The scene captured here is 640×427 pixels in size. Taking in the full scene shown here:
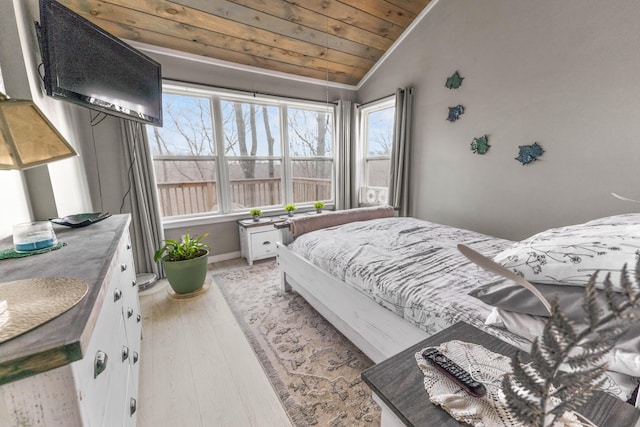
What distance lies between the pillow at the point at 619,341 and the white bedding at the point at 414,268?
0.10 feet

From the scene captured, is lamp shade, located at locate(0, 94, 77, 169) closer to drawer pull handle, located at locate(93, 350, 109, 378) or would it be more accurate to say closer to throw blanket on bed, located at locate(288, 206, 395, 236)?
drawer pull handle, located at locate(93, 350, 109, 378)

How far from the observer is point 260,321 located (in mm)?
2086

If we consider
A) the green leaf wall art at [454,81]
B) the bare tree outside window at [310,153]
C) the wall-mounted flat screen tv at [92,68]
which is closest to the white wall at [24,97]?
the wall-mounted flat screen tv at [92,68]

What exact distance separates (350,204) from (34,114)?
Answer: 3534mm

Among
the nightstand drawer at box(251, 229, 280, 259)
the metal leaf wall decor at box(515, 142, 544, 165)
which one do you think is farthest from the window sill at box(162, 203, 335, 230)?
the metal leaf wall decor at box(515, 142, 544, 165)

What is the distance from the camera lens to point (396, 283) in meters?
1.36

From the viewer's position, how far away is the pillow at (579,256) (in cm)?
80

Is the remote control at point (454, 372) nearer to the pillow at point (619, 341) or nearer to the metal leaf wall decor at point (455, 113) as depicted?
the pillow at point (619, 341)

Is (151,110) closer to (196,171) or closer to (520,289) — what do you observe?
(196,171)

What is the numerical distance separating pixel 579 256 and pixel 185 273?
8.42ft

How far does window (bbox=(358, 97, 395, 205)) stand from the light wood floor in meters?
2.74

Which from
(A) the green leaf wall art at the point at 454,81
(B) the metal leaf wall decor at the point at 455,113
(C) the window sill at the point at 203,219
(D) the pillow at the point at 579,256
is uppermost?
(A) the green leaf wall art at the point at 454,81

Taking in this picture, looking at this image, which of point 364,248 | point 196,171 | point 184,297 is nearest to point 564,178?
point 364,248

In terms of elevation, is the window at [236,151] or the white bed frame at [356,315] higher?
the window at [236,151]
